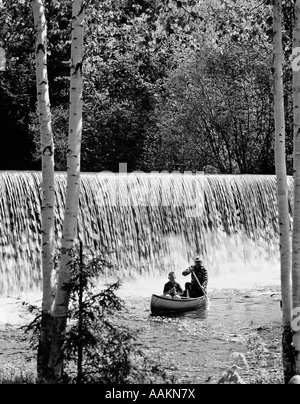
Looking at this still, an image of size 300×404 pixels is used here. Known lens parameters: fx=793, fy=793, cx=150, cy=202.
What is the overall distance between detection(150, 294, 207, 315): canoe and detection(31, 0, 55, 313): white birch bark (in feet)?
25.2

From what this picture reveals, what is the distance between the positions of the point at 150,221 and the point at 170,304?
22.1 ft

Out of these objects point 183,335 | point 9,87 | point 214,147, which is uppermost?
point 9,87

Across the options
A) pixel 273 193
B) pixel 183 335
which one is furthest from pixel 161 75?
pixel 183 335

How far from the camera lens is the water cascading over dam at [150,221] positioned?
1936cm

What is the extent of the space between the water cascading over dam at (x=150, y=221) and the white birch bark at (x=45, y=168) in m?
10.00

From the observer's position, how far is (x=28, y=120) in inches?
1262

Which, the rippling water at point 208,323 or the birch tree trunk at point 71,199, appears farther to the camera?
the rippling water at point 208,323

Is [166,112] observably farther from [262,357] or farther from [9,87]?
[262,357]

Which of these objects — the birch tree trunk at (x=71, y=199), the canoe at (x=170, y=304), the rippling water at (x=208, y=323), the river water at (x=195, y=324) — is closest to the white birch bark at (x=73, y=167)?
the birch tree trunk at (x=71, y=199)

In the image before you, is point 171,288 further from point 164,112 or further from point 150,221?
point 164,112

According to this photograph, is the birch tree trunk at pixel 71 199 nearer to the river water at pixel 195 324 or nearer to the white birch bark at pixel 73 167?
the white birch bark at pixel 73 167

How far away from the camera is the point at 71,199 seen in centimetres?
795
